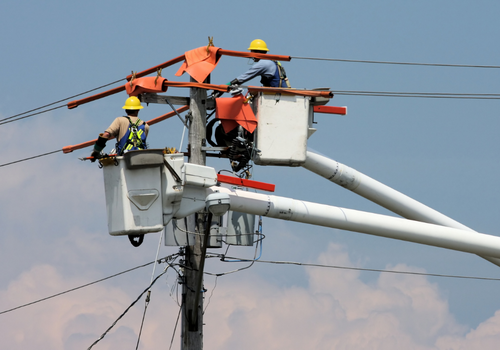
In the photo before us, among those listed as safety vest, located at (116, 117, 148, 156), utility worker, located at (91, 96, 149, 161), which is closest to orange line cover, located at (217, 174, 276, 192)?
utility worker, located at (91, 96, 149, 161)

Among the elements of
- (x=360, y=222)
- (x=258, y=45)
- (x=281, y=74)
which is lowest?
(x=360, y=222)

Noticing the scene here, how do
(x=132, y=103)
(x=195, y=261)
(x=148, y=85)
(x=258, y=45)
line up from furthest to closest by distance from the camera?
(x=258, y=45) → (x=195, y=261) → (x=148, y=85) → (x=132, y=103)

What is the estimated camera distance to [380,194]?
23.3 m

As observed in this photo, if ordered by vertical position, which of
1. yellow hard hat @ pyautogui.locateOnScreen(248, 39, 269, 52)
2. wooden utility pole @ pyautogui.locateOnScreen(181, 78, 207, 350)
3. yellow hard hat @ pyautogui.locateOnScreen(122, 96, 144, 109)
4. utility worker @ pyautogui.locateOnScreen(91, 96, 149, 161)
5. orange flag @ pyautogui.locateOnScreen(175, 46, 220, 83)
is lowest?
wooden utility pole @ pyautogui.locateOnScreen(181, 78, 207, 350)

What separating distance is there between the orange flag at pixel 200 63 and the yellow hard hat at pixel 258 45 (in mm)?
827

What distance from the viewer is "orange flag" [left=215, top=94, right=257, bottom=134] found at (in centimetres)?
1927

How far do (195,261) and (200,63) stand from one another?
3.76m

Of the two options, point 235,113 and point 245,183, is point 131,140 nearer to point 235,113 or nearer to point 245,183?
point 235,113

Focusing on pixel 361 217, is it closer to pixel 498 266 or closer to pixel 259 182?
pixel 259 182

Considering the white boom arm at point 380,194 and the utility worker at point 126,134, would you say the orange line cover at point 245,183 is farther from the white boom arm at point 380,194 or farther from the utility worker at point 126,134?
the white boom arm at point 380,194

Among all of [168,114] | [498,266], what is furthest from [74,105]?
[498,266]

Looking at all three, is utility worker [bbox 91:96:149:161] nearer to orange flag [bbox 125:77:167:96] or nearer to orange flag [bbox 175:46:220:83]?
orange flag [bbox 125:77:167:96]

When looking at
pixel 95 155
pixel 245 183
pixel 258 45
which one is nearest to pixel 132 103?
pixel 95 155

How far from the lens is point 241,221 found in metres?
20.6
